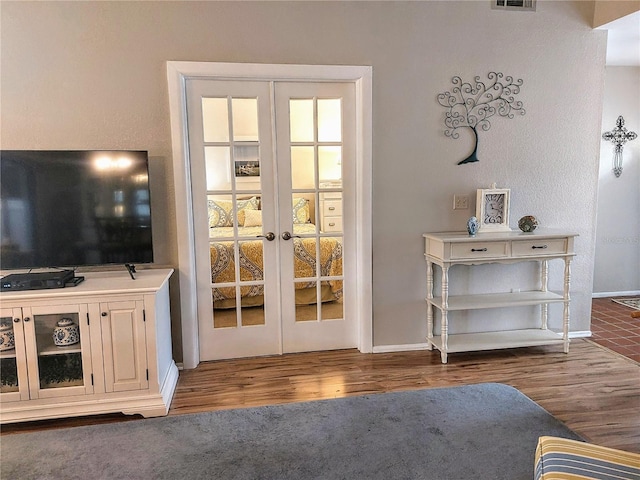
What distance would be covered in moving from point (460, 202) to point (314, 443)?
2.14 metres

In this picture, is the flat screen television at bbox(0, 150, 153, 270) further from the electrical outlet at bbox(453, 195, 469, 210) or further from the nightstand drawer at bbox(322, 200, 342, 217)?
the electrical outlet at bbox(453, 195, 469, 210)

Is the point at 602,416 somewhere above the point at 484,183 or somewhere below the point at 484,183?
below

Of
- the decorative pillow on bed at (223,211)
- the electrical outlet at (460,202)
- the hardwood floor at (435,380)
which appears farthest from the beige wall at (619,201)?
the decorative pillow on bed at (223,211)

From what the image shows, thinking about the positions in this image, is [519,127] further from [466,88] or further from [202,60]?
[202,60]

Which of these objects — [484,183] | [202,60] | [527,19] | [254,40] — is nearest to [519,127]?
[484,183]

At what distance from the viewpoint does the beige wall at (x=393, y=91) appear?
3021mm

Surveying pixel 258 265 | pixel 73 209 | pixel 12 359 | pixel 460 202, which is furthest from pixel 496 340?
pixel 12 359

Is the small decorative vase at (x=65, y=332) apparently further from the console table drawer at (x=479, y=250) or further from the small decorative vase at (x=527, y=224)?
the small decorative vase at (x=527, y=224)

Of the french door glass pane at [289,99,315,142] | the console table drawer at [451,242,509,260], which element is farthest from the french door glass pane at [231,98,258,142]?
the console table drawer at [451,242,509,260]

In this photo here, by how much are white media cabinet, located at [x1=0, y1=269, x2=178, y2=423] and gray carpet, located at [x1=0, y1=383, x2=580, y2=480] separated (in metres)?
0.15

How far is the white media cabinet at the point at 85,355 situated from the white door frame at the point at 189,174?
0.58 metres

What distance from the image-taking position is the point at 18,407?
104 inches

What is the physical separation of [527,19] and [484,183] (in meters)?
1.29

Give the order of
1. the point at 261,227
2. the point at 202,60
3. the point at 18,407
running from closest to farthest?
1. the point at 18,407
2. the point at 202,60
3. the point at 261,227
